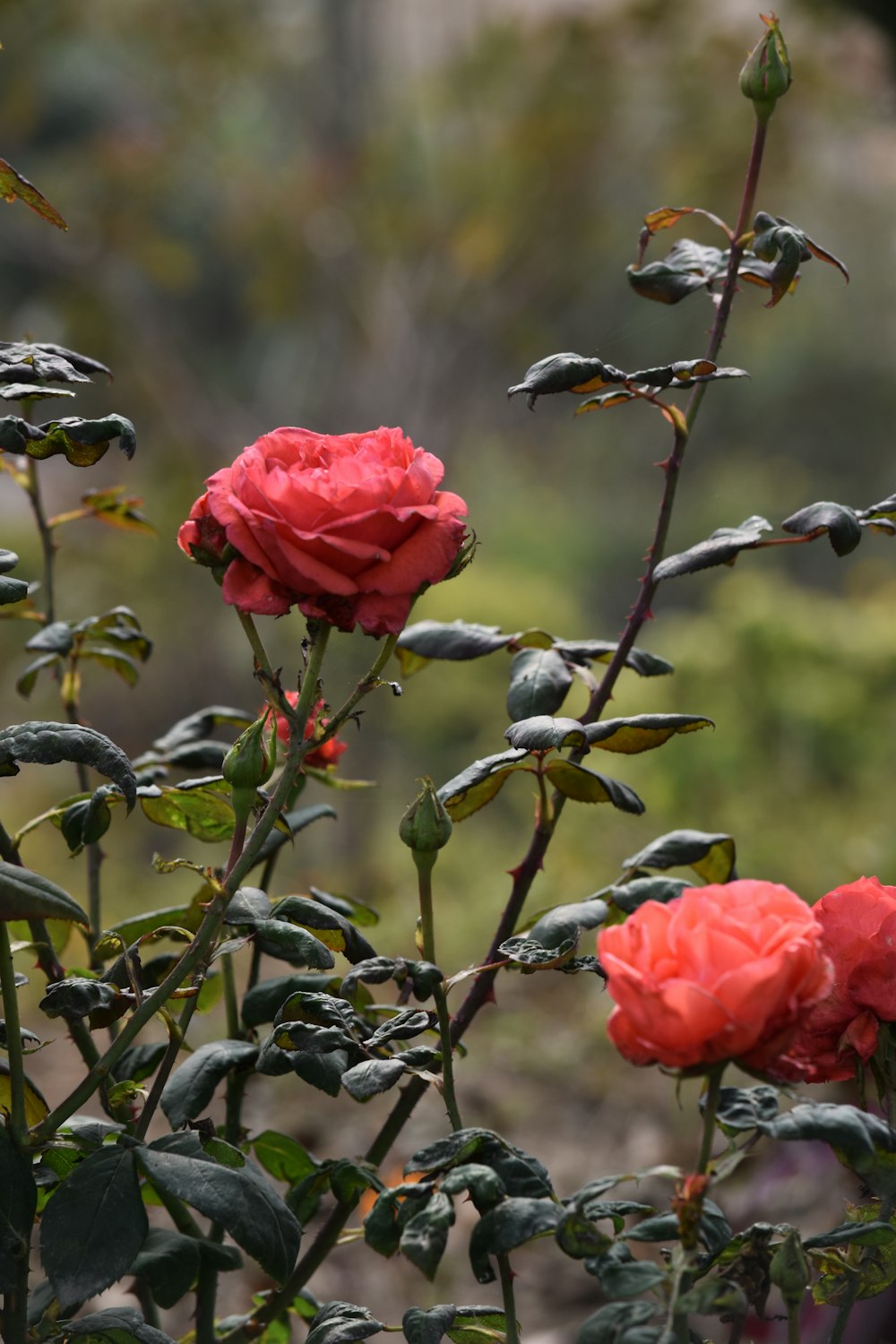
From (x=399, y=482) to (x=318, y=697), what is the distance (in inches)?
3.1

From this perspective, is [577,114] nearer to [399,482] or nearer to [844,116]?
[844,116]

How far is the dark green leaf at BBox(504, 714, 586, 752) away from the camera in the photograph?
1.49ft

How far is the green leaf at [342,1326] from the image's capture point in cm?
46

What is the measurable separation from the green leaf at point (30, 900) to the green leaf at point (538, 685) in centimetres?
20

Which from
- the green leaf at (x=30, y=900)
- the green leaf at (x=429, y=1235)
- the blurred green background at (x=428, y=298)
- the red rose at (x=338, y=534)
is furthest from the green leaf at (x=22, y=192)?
the blurred green background at (x=428, y=298)

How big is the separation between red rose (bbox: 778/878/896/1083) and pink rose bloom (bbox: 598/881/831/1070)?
A: 0.27ft

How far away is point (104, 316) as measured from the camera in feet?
9.82

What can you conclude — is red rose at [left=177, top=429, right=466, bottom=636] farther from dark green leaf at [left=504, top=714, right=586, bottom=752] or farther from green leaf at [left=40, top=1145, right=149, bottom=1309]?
green leaf at [left=40, top=1145, right=149, bottom=1309]

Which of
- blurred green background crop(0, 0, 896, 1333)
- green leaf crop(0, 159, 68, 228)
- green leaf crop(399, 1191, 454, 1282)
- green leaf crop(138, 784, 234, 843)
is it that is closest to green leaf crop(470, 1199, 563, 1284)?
green leaf crop(399, 1191, 454, 1282)

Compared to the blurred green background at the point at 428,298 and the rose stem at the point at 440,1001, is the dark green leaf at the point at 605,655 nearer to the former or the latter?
the rose stem at the point at 440,1001

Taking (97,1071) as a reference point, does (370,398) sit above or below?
above

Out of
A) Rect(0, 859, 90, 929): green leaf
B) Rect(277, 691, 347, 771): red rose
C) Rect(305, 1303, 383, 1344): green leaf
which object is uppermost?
Rect(277, 691, 347, 771): red rose

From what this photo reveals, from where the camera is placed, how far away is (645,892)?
50cm

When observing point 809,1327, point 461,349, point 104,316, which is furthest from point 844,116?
point 809,1327
